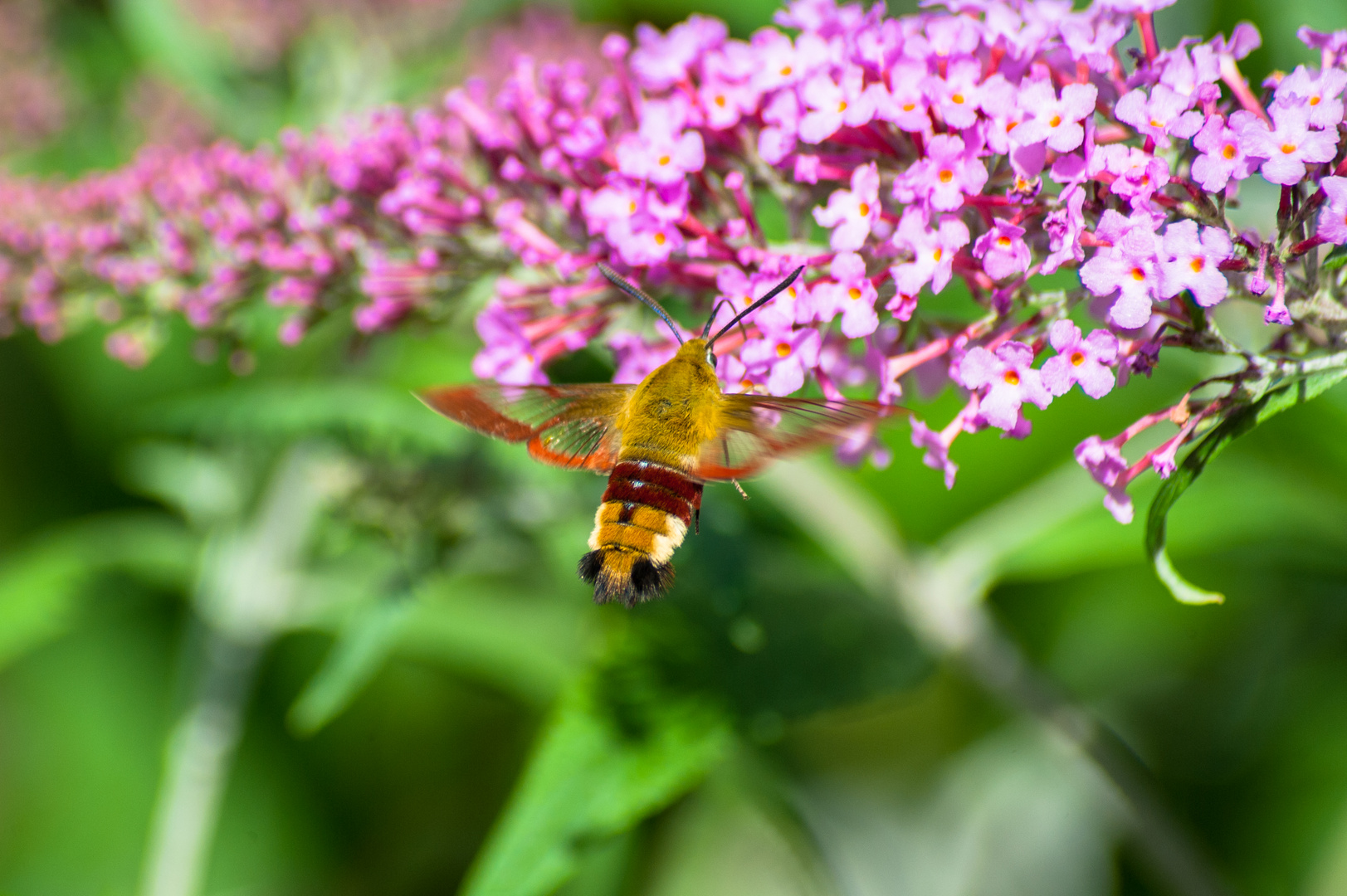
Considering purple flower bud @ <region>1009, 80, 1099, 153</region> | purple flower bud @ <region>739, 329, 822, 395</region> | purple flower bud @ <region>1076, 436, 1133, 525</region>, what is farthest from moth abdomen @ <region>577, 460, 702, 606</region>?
purple flower bud @ <region>1009, 80, 1099, 153</region>

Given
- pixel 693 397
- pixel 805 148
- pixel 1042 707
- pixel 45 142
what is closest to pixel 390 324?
pixel 693 397

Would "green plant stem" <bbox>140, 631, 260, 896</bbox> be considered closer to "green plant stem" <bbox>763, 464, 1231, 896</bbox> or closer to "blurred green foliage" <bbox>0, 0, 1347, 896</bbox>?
"blurred green foliage" <bbox>0, 0, 1347, 896</bbox>

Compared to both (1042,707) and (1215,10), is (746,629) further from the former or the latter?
(1215,10)

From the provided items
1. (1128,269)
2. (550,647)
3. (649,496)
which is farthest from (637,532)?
(550,647)

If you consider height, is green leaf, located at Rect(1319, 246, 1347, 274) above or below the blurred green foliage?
below

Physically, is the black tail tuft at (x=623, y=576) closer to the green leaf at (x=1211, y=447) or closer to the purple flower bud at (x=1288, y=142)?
the green leaf at (x=1211, y=447)

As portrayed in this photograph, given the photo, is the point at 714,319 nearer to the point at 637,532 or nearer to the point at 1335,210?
the point at 637,532

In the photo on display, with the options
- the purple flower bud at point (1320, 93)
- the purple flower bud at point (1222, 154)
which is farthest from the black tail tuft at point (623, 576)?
the purple flower bud at point (1320, 93)
